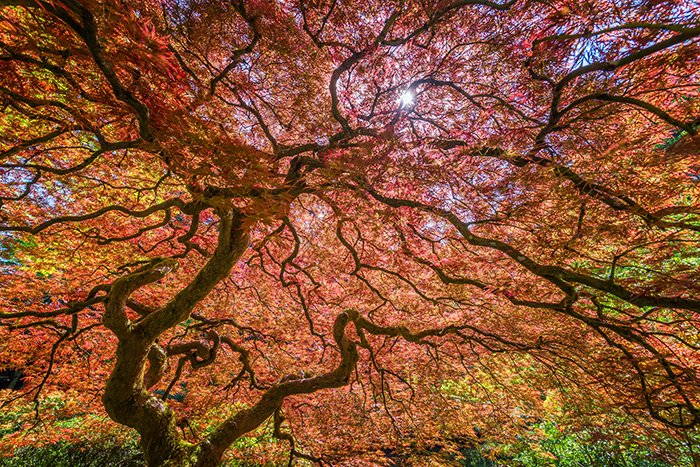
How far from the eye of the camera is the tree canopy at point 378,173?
154 cm

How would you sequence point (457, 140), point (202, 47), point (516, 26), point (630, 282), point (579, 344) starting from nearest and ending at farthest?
point (630, 282) < point (516, 26) < point (457, 140) < point (202, 47) < point (579, 344)

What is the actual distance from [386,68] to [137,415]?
342cm

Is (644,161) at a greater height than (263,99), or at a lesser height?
lesser

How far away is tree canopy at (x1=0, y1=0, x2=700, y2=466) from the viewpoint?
5.06 ft

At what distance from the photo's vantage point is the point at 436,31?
217 cm

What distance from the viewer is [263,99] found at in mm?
2723

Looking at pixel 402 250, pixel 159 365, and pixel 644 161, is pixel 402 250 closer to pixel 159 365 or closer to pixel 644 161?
pixel 644 161


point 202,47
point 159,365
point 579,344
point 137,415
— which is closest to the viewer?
point 202,47

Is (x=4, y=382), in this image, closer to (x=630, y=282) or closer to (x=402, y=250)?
(x=402, y=250)

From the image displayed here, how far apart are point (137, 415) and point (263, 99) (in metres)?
2.86

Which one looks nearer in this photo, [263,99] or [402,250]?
[263,99]

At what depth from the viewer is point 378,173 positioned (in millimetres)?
2293

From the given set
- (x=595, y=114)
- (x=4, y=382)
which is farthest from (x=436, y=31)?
(x=4, y=382)

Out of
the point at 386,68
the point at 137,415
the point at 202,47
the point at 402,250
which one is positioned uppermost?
the point at 386,68
